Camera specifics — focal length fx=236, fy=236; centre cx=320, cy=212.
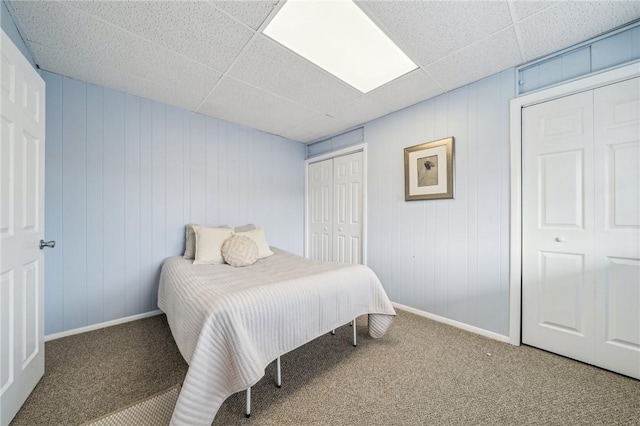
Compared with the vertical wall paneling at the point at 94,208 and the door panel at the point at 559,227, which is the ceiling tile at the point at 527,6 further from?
the vertical wall paneling at the point at 94,208

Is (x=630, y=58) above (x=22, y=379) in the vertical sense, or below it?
above

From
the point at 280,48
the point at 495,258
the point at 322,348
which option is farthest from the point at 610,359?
the point at 280,48

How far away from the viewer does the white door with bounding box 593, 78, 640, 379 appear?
60.5 inches

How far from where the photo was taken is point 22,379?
52.1 inches

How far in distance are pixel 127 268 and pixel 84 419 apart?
148 centimetres

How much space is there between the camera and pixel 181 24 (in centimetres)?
153

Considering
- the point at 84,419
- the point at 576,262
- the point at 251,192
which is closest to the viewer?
the point at 84,419

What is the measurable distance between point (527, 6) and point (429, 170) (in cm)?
133

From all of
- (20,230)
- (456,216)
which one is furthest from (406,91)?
(20,230)

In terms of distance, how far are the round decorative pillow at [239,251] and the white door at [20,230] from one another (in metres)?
1.20

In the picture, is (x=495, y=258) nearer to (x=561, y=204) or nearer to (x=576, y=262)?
(x=576, y=262)

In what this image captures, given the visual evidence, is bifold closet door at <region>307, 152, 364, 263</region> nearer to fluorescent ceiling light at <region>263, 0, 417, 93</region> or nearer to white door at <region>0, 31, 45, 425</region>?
fluorescent ceiling light at <region>263, 0, 417, 93</region>

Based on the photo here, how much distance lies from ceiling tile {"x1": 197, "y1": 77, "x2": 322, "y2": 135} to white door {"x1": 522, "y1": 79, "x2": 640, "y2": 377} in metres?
2.25

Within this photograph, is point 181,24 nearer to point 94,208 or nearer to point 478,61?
point 94,208
